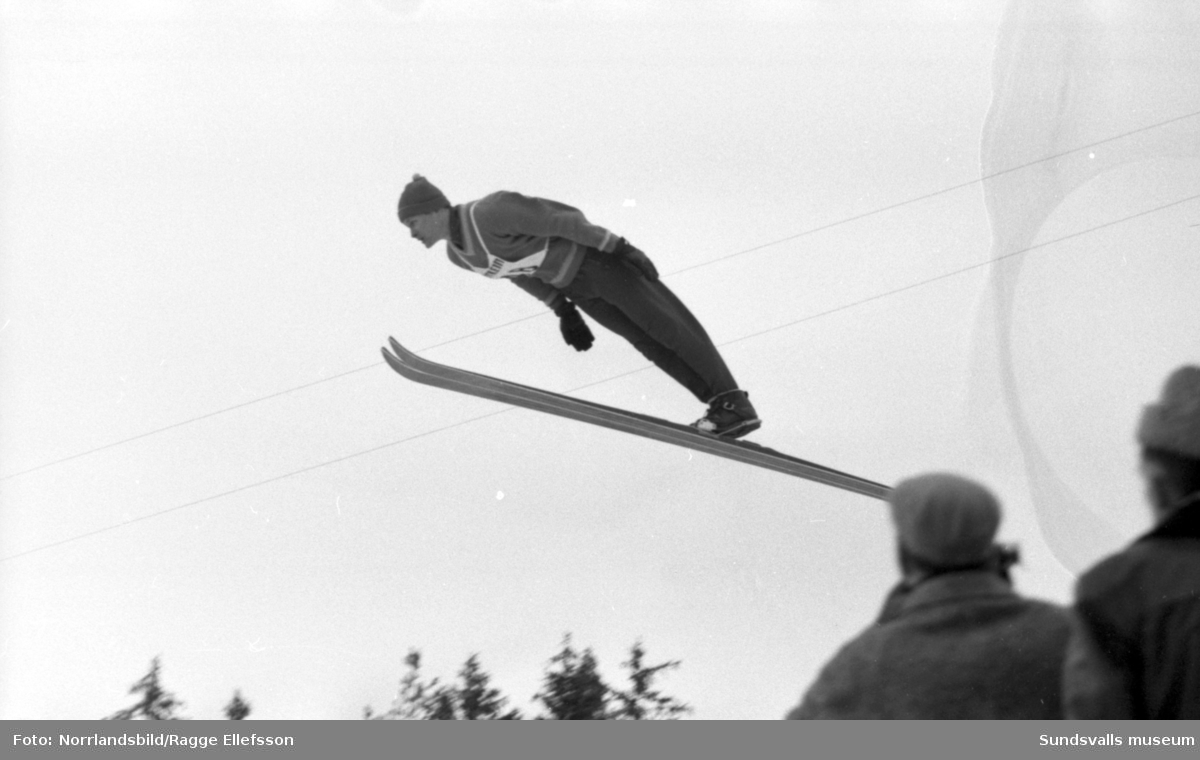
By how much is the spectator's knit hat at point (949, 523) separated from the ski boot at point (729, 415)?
164cm

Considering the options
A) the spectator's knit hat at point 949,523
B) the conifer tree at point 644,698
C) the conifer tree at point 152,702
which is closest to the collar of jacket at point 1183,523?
the spectator's knit hat at point 949,523

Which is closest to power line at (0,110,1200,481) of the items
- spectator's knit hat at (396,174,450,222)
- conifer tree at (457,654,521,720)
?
spectator's knit hat at (396,174,450,222)

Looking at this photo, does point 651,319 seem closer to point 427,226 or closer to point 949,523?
point 427,226

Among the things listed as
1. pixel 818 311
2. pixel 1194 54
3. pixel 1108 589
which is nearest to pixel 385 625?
pixel 818 311

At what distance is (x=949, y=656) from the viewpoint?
68.1 inches

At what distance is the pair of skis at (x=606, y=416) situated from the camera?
3.48 metres

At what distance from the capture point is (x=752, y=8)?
11.6 ft

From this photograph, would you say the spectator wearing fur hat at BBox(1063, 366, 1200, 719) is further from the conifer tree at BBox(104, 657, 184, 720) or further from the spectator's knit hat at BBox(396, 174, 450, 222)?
the conifer tree at BBox(104, 657, 184, 720)

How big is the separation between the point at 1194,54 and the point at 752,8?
162 cm

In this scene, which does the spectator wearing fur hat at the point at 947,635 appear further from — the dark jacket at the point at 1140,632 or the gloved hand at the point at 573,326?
the gloved hand at the point at 573,326

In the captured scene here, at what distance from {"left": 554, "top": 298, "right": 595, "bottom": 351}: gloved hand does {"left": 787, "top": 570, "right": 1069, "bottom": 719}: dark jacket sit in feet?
5.90

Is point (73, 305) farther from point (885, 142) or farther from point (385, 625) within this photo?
point (885, 142)

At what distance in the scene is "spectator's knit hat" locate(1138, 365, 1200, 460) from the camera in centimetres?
184

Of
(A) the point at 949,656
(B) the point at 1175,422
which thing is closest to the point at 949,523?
(A) the point at 949,656
